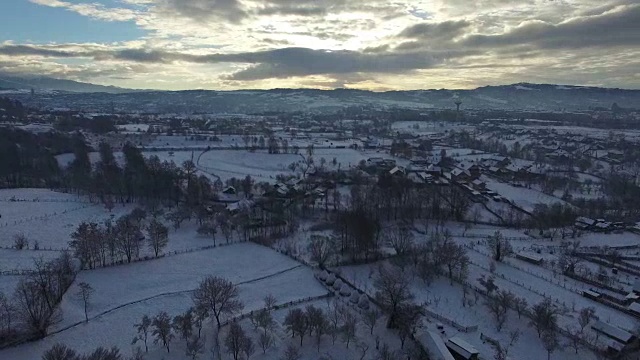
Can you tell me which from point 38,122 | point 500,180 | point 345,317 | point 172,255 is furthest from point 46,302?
point 38,122

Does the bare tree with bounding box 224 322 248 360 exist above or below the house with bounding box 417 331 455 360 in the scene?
above

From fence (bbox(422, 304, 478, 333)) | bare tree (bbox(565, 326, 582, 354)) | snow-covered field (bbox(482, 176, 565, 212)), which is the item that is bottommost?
snow-covered field (bbox(482, 176, 565, 212))

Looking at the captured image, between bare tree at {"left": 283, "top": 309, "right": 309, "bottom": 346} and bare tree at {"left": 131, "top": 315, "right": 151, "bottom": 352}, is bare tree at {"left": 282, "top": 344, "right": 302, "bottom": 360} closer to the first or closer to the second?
bare tree at {"left": 283, "top": 309, "right": 309, "bottom": 346}

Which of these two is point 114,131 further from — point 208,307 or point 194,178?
point 208,307

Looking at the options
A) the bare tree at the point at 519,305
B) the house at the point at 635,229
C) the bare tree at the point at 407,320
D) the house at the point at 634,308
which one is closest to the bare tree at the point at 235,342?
the bare tree at the point at 407,320

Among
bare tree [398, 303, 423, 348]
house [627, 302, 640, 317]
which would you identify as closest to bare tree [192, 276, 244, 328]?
bare tree [398, 303, 423, 348]

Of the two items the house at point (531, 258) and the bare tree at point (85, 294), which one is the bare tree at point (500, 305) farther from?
the bare tree at point (85, 294)

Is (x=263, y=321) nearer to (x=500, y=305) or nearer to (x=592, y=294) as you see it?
(x=500, y=305)
